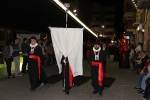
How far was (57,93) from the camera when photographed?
7930mm

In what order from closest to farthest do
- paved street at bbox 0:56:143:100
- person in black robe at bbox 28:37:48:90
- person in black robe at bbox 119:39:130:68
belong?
paved street at bbox 0:56:143:100, person in black robe at bbox 28:37:48:90, person in black robe at bbox 119:39:130:68

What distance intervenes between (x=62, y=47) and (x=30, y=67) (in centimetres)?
148

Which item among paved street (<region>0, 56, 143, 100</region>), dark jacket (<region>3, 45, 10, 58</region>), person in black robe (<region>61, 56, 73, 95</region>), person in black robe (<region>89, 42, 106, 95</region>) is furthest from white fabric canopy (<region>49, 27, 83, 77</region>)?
dark jacket (<region>3, 45, 10, 58</region>)

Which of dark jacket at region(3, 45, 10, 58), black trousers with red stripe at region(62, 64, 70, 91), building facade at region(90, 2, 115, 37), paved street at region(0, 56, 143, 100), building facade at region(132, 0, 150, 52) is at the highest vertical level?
building facade at region(90, 2, 115, 37)

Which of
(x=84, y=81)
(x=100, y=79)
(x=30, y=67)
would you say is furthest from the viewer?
(x=84, y=81)

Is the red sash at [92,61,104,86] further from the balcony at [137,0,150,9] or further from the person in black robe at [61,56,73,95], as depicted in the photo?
the balcony at [137,0,150,9]

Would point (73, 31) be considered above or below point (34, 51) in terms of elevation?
above

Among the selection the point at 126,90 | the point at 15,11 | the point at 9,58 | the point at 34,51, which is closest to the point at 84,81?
the point at 126,90

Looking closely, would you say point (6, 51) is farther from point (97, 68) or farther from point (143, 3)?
point (143, 3)

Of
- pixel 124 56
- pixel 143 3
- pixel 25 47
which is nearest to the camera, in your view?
pixel 25 47

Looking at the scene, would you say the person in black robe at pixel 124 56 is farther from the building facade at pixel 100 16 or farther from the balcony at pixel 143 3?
the building facade at pixel 100 16

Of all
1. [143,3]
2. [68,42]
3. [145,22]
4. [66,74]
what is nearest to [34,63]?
[66,74]

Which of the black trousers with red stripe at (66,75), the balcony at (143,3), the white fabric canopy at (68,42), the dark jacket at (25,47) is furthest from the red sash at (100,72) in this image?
the balcony at (143,3)

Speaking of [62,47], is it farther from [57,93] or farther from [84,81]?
[84,81]
